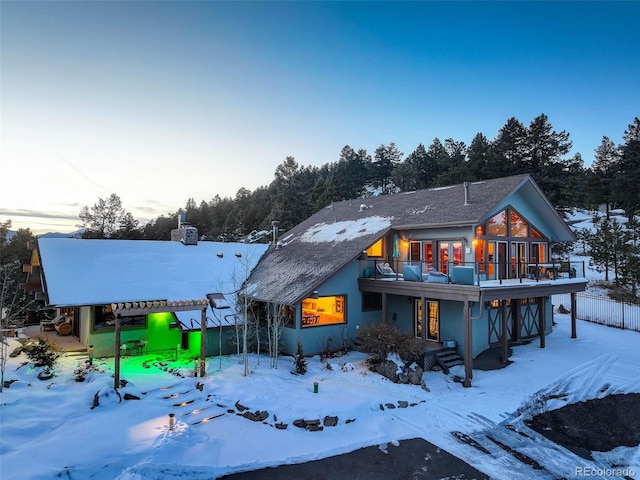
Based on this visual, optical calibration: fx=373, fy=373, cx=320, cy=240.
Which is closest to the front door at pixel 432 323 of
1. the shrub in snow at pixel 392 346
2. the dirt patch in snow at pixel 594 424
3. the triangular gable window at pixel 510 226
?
the shrub in snow at pixel 392 346

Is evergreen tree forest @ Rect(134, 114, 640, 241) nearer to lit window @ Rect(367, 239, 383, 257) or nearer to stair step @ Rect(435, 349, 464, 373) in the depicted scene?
lit window @ Rect(367, 239, 383, 257)

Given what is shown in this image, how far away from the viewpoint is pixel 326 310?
16219 millimetres

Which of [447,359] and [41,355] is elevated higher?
[41,355]

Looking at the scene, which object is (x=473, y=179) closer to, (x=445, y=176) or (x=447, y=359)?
(x=445, y=176)

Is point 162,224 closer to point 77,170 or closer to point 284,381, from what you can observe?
point 77,170

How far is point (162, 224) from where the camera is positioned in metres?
52.5

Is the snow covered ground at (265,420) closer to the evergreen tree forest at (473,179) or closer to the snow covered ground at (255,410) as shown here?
the snow covered ground at (255,410)

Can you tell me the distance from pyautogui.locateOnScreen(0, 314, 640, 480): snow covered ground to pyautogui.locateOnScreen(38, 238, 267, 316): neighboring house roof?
103 inches

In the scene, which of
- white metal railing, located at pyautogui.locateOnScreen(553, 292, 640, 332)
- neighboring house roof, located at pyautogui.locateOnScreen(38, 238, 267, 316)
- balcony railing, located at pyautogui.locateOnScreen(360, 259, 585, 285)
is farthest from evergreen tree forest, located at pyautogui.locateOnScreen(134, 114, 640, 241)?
balcony railing, located at pyautogui.locateOnScreen(360, 259, 585, 285)

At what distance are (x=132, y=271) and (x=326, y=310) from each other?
8.79 meters

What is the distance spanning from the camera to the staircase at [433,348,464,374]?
13155mm

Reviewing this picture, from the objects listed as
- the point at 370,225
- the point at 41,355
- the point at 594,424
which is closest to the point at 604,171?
the point at 370,225

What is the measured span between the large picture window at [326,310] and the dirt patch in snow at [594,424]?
801 cm

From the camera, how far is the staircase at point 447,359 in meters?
13.2
